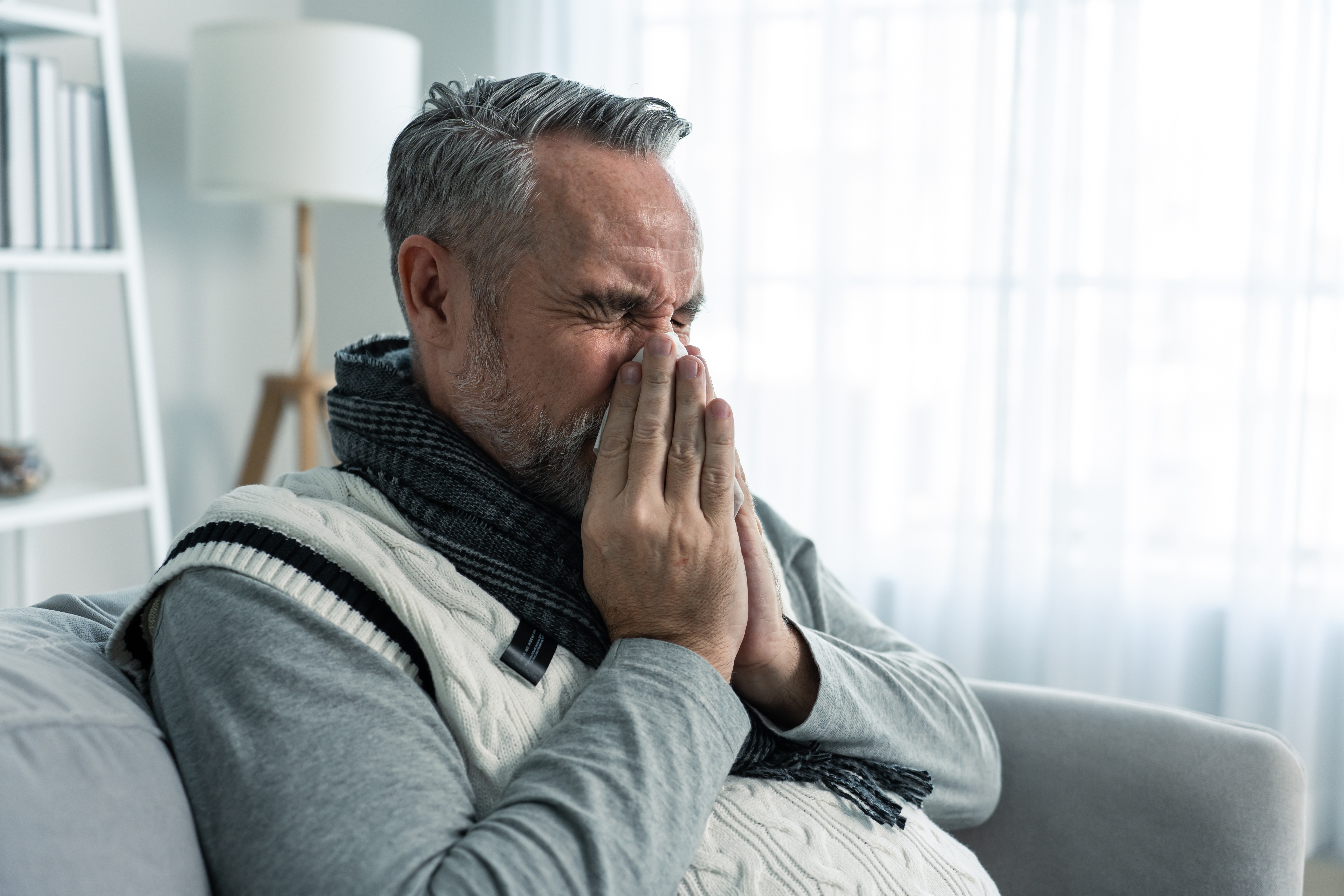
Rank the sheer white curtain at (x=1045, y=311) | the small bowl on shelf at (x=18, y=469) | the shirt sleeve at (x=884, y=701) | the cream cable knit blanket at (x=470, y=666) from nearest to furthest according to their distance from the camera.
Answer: the cream cable knit blanket at (x=470, y=666)
the shirt sleeve at (x=884, y=701)
the small bowl on shelf at (x=18, y=469)
the sheer white curtain at (x=1045, y=311)

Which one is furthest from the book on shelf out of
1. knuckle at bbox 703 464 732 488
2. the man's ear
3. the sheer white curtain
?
knuckle at bbox 703 464 732 488

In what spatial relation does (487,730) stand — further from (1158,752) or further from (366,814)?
(1158,752)

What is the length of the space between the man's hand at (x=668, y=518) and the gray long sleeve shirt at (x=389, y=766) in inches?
1.5

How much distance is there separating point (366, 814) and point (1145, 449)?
2108 millimetres

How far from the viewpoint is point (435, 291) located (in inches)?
43.8

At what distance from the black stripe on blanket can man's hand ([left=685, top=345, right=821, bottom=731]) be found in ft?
1.05

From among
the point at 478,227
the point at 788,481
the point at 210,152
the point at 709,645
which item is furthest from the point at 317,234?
the point at 709,645

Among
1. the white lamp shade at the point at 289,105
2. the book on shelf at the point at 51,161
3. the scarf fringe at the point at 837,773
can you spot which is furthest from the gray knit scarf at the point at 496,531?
the white lamp shade at the point at 289,105

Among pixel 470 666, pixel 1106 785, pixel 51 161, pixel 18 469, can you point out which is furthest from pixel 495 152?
pixel 18 469

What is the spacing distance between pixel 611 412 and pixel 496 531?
0.52 feet

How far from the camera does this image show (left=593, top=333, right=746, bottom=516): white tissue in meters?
1.03

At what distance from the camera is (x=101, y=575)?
9.00 feet

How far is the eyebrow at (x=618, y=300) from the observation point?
104cm

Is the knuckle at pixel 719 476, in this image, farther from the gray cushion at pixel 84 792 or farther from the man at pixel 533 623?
the gray cushion at pixel 84 792
